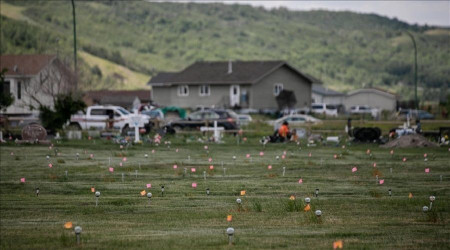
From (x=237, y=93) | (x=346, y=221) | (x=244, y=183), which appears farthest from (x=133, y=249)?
(x=237, y=93)

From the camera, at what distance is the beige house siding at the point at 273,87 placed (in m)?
78.9

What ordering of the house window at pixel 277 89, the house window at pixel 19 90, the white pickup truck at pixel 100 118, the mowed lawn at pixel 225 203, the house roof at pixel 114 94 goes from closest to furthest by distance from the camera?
the mowed lawn at pixel 225 203 → the white pickup truck at pixel 100 118 → the house window at pixel 19 90 → the house window at pixel 277 89 → the house roof at pixel 114 94

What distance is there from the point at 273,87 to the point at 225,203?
6312cm

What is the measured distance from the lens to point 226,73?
8112 centimetres

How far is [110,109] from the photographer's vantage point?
165 feet

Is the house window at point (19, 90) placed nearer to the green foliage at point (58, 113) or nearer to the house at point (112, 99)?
the house at point (112, 99)

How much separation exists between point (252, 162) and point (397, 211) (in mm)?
12297

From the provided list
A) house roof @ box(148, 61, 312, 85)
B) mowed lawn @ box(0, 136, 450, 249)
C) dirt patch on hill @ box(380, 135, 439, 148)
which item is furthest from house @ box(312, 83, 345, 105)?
mowed lawn @ box(0, 136, 450, 249)

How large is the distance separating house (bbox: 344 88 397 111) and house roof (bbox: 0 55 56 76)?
149 ft

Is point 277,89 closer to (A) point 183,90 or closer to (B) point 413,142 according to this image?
(A) point 183,90

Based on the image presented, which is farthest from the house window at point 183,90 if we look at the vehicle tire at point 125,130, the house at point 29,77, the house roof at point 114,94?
the vehicle tire at point 125,130

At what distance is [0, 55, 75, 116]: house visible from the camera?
208 ft

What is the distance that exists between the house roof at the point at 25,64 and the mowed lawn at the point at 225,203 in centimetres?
3829

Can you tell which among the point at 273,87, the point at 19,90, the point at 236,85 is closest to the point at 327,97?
the point at 273,87
